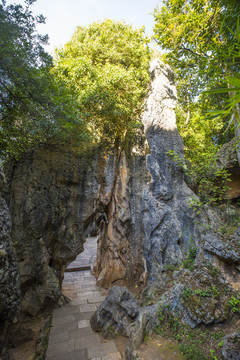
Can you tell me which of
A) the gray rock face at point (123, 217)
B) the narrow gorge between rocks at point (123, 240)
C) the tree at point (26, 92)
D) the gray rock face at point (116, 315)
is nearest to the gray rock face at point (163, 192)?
the narrow gorge between rocks at point (123, 240)

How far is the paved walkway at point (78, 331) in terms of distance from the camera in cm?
475

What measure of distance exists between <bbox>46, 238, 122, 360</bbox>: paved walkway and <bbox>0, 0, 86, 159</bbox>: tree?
235 inches

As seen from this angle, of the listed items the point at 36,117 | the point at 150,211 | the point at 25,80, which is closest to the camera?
the point at 25,80

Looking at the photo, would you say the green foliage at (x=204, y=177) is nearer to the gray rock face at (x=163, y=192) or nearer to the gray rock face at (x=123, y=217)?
the gray rock face at (x=163, y=192)

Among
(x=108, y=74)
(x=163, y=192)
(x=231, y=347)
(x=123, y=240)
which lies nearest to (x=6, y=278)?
(x=231, y=347)

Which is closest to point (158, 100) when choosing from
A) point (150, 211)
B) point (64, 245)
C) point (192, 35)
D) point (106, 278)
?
point (192, 35)

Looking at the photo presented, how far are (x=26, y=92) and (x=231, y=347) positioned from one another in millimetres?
7832

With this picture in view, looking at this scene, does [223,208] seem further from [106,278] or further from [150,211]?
[106,278]

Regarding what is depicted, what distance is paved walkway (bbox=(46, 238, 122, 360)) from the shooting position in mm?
4746

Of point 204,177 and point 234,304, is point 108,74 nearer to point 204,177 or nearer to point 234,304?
point 204,177

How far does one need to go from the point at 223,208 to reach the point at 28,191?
787 centimetres

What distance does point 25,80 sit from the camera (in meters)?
4.79

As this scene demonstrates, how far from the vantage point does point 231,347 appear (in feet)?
11.3

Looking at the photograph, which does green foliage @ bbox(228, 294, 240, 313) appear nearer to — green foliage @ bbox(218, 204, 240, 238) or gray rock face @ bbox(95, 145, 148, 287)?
green foliage @ bbox(218, 204, 240, 238)
